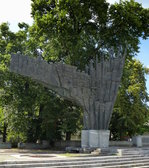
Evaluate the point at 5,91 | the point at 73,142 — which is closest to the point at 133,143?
the point at 73,142

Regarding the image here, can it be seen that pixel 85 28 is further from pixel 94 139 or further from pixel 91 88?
pixel 94 139

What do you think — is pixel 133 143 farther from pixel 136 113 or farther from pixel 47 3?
pixel 47 3


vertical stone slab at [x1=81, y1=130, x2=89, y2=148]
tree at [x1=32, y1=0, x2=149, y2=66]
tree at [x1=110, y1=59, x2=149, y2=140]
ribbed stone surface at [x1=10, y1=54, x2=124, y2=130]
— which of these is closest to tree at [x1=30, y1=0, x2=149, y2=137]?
tree at [x1=32, y1=0, x2=149, y2=66]

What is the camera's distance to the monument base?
15.9 meters

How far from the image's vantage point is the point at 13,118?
2050 centimetres

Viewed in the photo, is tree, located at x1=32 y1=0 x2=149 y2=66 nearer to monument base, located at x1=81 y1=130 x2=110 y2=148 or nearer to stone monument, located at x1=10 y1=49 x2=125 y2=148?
stone monument, located at x1=10 y1=49 x2=125 y2=148

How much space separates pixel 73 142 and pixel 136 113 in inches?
274

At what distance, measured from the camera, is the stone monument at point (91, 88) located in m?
15.2

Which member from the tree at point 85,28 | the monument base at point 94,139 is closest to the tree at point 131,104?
the tree at point 85,28

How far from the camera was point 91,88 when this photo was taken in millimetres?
16281

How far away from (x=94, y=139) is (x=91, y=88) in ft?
11.4

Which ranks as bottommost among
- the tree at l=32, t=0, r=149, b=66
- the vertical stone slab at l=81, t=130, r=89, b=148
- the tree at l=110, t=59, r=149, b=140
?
the vertical stone slab at l=81, t=130, r=89, b=148

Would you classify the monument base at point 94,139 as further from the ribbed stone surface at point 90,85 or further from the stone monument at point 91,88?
the ribbed stone surface at point 90,85

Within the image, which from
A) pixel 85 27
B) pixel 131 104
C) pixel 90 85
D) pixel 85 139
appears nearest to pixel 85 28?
pixel 85 27
